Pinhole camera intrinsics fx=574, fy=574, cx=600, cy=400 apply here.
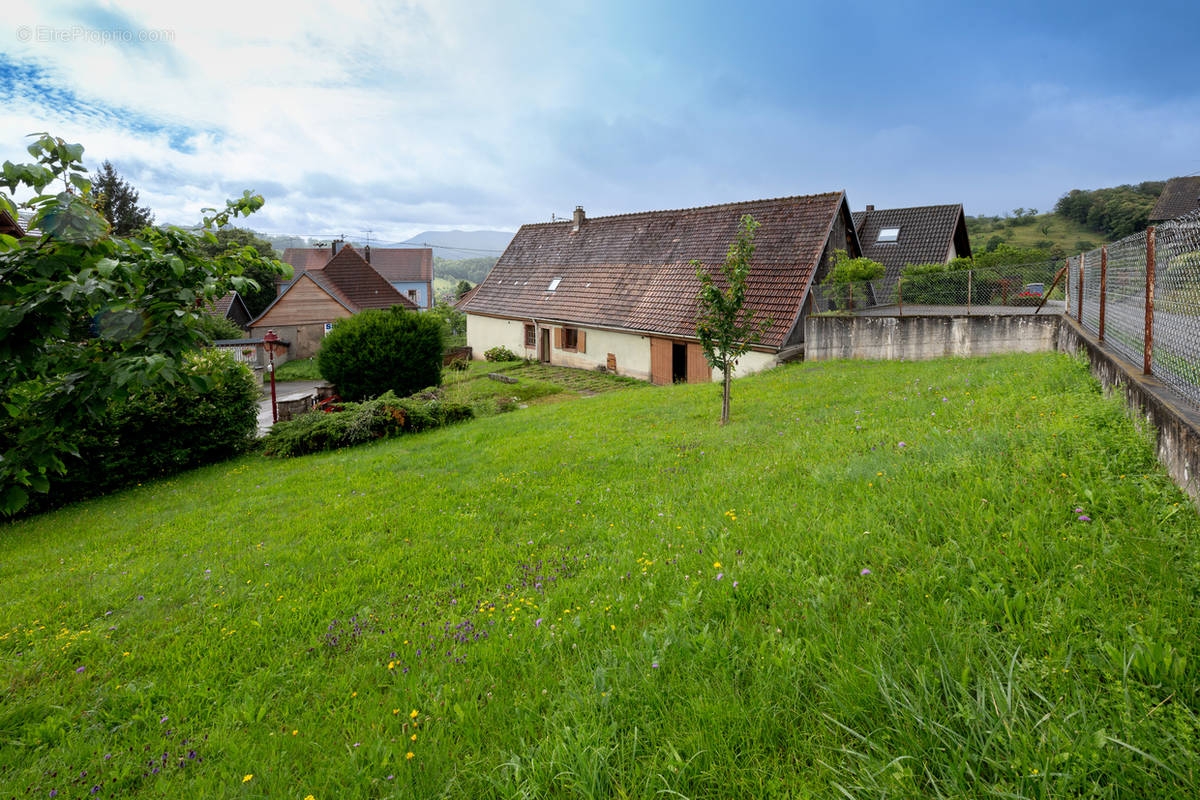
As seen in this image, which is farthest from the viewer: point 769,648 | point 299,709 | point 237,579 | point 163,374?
point 237,579

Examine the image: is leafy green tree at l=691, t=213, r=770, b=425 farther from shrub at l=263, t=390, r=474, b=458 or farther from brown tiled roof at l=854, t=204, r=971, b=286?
brown tiled roof at l=854, t=204, r=971, b=286

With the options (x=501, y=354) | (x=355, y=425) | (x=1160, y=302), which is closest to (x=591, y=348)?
(x=501, y=354)

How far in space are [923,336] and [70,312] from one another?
1699cm

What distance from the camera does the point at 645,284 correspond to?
78.0 ft

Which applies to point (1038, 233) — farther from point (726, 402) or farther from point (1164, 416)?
point (1164, 416)

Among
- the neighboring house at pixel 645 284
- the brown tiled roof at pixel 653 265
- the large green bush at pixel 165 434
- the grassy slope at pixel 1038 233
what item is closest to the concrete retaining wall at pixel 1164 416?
the neighboring house at pixel 645 284

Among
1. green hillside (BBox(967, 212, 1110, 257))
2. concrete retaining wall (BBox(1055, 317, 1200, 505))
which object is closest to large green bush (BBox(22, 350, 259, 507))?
concrete retaining wall (BBox(1055, 317, 1200, 505))

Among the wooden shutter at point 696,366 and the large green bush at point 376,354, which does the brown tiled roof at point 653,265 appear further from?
the large green bush at point 376,354

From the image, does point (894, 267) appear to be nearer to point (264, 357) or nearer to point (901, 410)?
point (901, 410)

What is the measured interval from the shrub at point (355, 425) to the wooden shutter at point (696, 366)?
8855 millimetres

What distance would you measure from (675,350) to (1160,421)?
1709 centimetres

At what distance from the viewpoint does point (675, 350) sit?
829 inches

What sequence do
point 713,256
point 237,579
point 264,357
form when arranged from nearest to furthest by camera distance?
point 237,579, point 713,256, point 264,357

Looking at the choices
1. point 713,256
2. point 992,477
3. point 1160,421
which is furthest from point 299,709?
point 713,256
